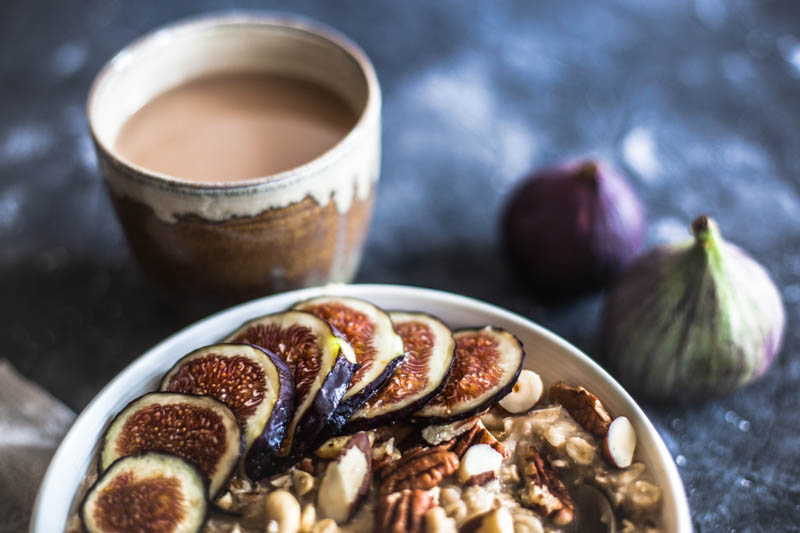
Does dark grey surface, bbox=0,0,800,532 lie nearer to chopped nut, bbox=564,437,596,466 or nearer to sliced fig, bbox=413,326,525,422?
chopped nut, bbox=564,437,596,466

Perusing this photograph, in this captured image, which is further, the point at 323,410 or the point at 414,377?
the point at 414,377

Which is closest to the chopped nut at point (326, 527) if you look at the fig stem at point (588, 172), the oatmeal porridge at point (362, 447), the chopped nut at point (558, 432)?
the oatmeal porridge at point (362, 447)

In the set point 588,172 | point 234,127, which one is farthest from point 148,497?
point 588,172

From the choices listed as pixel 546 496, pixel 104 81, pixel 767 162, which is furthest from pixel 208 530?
pixel 767 162

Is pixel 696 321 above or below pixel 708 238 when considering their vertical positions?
below

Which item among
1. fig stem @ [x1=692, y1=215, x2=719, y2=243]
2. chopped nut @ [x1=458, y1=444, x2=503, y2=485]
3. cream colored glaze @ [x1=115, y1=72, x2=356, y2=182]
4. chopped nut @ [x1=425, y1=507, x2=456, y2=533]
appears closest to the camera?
chopped nut @ [x1=425, y1=507, x2=456, y2=533]

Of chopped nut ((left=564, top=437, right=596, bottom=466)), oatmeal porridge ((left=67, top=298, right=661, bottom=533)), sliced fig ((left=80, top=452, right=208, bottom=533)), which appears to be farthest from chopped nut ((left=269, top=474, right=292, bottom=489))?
chopped nut ((left=564, top=437, right=596, bottom=466))

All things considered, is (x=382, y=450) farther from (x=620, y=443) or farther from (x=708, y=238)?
(x=708, y=238)
